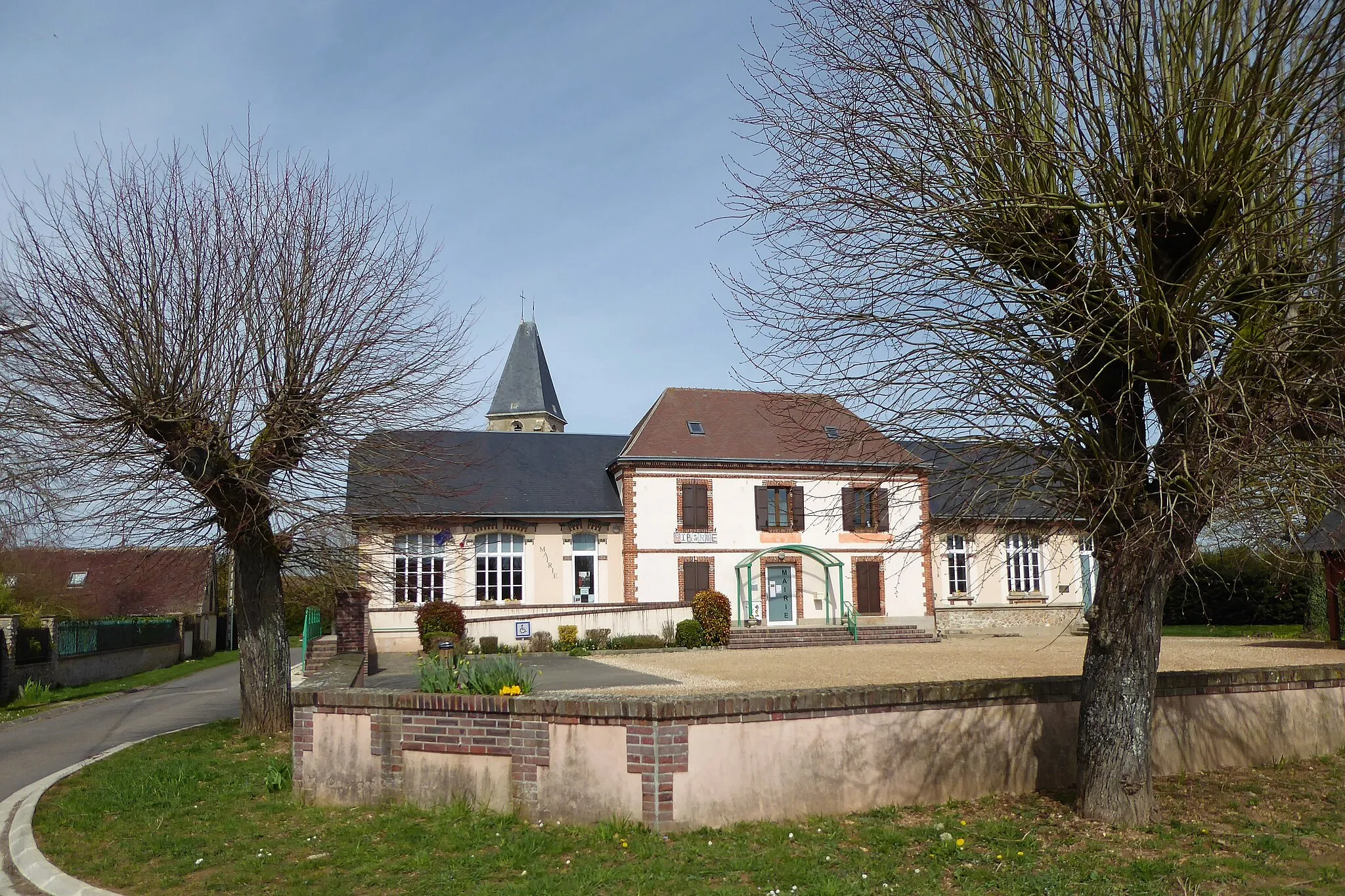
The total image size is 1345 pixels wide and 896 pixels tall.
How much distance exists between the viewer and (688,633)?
24.9m

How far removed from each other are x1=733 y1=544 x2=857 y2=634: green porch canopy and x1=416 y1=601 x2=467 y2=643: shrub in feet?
30.4

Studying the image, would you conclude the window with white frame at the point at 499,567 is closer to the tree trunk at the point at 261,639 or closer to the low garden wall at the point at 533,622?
the low garden wall at the point at 533,622

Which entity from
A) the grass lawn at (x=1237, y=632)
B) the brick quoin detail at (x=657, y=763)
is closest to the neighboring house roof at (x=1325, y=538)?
the grass lawn at (x=1237, y=632)

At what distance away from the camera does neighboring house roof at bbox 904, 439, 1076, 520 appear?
748cm

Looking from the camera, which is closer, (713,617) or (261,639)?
(261,639)

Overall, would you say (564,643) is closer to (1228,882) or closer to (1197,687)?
(1197,687)

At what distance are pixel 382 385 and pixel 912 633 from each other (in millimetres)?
20472

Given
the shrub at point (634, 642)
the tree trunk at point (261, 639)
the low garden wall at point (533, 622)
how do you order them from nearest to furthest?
the tree trunk at point (261, 639) < the low garden wall at point (533, 622) < the shrub at point (634, 642)

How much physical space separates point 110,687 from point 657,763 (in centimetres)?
2132

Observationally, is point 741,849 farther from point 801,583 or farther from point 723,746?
point 801,583

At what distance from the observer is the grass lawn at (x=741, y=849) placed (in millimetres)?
5988

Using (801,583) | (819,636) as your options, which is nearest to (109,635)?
(819,636)

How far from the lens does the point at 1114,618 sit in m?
7.20

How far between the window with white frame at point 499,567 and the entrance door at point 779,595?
7443 millimetres
